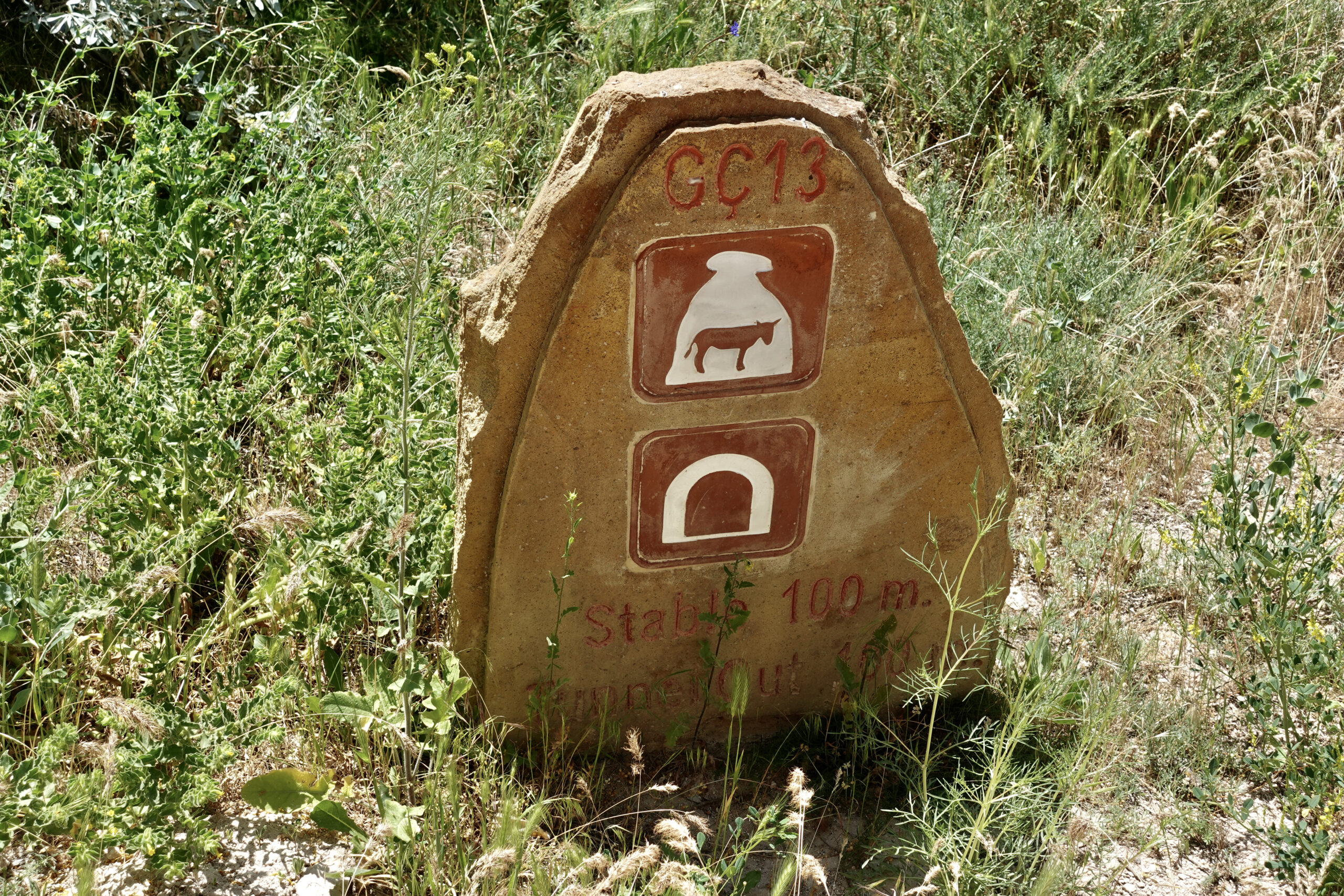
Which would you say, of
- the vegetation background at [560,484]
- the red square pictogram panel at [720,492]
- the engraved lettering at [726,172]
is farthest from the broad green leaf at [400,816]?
the engraved lettering at [726,172]

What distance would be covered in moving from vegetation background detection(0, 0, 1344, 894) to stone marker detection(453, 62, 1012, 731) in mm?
102

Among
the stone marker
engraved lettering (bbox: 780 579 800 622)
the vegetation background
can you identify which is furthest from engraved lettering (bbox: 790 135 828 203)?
engraved lettering (bbox: 780 579 800 622)

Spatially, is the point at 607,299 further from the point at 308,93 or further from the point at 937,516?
the point at 308,93

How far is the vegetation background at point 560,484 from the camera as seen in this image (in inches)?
83.0

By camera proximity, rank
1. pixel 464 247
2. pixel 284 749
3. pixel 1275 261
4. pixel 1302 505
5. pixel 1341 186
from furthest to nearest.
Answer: pixel 1341 186 < pixel 464 247 < pixel 1275 261 < pixel 1302 505 < pixel 284 749

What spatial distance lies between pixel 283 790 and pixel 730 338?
3.43ft

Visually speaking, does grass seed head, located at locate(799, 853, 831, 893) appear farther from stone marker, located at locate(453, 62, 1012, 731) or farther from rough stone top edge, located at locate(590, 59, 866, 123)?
rough stone top edge, located at locate(590, 59, 866, 123)

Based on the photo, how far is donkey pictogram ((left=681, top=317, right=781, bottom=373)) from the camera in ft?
6.73

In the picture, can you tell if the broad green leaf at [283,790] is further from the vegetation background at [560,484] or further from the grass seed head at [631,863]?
the grass seed head at [631,863]

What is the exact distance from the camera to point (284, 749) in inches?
90.0

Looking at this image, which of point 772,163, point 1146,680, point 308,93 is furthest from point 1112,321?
point 308,93

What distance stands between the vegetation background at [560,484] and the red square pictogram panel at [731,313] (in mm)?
360

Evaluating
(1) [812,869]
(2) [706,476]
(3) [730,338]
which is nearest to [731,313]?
(3) [730,338]

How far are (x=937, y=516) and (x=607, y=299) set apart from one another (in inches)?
31.3
